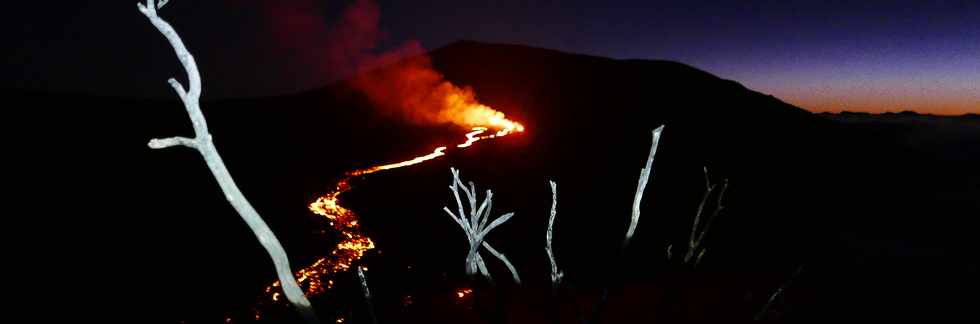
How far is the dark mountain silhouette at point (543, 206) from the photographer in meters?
11.8

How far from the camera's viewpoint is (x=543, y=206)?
1942 cm

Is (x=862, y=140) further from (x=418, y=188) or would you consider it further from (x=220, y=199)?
(x=220, y=199)

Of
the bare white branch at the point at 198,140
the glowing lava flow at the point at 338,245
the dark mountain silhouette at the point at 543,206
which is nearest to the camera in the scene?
the bare white branch at the point at 198,140

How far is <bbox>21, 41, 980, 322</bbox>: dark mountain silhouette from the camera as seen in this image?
11.8m

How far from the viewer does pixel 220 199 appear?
1731 centimetres

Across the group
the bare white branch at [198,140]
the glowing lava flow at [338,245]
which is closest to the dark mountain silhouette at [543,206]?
the glowing lava flow at [338,245]

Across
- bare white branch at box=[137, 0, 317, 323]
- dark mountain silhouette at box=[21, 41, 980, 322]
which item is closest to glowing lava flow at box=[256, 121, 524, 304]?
dark mountain silhouette at box=[21, 41, 980, 322]

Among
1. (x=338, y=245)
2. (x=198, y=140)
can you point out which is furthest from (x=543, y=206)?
(x=198, y=140)

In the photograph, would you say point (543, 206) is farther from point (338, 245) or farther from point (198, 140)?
point (198, 140)

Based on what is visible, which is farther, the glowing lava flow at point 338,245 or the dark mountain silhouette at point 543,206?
the dark mountain silhouette at point 543,206

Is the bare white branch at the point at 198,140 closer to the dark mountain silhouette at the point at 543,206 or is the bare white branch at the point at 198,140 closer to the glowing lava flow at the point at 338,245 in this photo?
the dark mountain silhouette at the point at 543,206

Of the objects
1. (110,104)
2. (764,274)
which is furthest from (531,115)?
(110,104)

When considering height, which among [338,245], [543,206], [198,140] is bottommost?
[543,206]

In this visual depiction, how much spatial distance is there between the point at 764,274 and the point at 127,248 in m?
19.6
